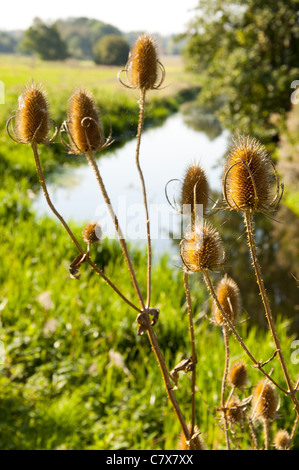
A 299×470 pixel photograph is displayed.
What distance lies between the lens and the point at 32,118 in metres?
0.94

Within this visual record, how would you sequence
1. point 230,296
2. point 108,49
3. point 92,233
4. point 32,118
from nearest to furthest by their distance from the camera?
point 32,118 < point 92,233 < point 230,296 < point 108,49

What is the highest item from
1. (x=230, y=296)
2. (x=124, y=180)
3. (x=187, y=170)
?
(x=124, y=180)

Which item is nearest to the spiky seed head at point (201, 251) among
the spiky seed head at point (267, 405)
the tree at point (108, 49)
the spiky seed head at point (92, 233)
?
the spiky seed head at point (92, 233)

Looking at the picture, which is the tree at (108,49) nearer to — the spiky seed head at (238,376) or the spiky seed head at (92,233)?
the spiky seed head at (92,233)

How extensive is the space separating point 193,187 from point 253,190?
181mm

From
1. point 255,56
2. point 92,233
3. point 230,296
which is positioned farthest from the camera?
point 255,56

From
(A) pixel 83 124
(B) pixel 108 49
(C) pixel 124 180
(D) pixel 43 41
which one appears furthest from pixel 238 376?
(D) pixel 43 41

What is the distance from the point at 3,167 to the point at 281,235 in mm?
5196

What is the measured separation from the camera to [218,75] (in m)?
14.2

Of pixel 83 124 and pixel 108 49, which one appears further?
pixel 108 49

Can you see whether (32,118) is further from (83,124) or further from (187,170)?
(187,170)

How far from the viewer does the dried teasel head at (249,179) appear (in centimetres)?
84

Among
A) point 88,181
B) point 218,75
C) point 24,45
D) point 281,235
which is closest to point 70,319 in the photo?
point 281,235

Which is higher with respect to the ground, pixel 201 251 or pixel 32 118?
pixel 32 118
